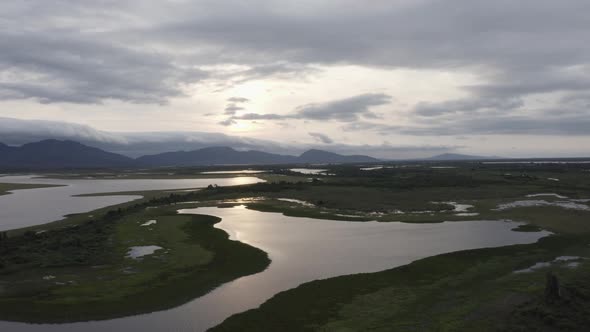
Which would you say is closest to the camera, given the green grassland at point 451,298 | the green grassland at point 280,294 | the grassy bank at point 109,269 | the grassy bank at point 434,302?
the grassy bank at point 434,302

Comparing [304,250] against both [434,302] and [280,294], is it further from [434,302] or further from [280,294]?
[434,302]

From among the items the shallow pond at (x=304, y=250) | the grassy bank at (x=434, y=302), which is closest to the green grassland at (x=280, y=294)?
the grassy bank at (x=434, y=302)

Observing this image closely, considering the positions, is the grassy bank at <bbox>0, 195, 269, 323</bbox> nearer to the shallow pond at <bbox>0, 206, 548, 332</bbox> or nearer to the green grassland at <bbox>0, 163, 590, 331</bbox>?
the green grassland at <bbox>0, 163, 590, 331</bbox>

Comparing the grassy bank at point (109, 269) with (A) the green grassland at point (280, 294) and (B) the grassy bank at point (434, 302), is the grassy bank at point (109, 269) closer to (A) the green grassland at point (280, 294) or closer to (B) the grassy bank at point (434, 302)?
(A) the green grassland at point (280, 294)

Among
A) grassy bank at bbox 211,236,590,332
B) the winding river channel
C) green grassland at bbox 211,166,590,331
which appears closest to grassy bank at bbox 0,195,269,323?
the winding river channel

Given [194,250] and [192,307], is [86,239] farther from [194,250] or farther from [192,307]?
[192,307]

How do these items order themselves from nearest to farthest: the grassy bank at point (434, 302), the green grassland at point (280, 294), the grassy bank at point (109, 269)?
the grassy bank at point (434, 302) → the green grassland at point (280, 294) → the grassy bank at point (109, 269)

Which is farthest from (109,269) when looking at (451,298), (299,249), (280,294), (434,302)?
(451,298)
